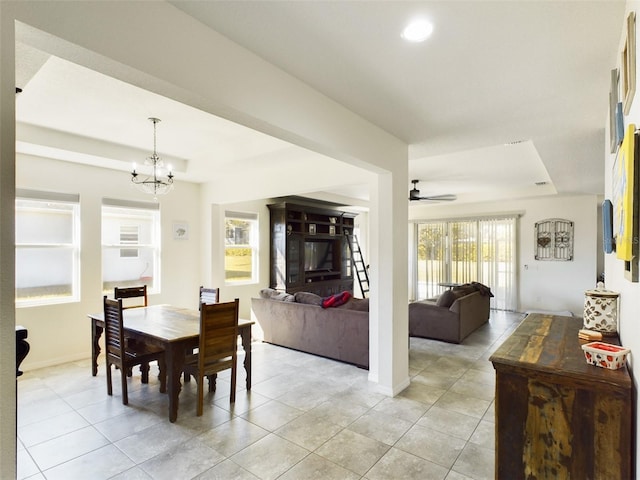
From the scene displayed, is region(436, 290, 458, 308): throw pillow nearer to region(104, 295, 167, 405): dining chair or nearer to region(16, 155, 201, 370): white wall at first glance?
region(104, 295, 167, 405): dining chair

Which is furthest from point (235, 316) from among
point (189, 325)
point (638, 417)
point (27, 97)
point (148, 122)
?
point (638, 417)

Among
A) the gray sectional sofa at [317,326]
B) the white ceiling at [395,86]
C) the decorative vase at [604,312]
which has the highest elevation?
the white ceiling at [395,86]

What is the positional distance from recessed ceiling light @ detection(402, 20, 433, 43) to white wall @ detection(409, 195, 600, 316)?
692cm

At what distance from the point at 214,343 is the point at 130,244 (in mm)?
2887

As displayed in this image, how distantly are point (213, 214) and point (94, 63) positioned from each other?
437cm

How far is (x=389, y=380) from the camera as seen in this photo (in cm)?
340

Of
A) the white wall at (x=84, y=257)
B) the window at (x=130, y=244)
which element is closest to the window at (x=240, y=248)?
the white wall at (x=84, y=257)

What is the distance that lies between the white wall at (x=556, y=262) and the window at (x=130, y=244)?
23.2 ft

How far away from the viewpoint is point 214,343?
3.10 meters

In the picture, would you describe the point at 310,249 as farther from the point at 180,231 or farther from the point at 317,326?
the point at 317,326

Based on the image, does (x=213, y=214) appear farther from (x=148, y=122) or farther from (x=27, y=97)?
(x=27, y=97)

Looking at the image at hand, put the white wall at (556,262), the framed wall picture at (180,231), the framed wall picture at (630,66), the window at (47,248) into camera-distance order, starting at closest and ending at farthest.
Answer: the framed wall picture at (630,66) < the window at (47,248) < the framed wall picture at (180,231) < the white wall at (556,262)

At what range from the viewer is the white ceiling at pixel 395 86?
1.65 m

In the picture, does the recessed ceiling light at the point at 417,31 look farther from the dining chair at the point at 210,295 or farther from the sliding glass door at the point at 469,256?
the sliding glass door at the point at 469,256
